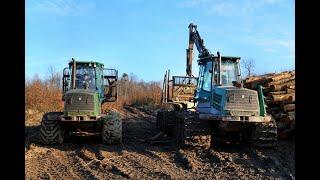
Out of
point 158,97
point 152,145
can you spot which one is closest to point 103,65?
point 152,145

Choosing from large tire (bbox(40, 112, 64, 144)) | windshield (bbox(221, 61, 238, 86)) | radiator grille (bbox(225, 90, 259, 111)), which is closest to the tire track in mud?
large tire (bbox(40, 112, 64, 144))

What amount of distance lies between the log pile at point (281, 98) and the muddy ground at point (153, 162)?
1.74 feet

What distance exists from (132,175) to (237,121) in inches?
153

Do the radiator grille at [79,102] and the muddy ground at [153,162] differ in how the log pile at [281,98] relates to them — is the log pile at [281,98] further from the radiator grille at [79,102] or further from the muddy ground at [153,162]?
the radiator grille at [79,102]

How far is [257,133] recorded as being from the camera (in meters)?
12.8

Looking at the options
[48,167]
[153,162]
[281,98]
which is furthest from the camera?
[281,98]

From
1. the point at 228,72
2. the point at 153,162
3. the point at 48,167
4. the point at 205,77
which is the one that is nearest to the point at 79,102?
the point at 48,167

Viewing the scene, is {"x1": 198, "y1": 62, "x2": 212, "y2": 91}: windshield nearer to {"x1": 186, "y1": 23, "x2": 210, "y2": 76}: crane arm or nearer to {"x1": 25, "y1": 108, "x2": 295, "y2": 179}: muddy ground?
{"x1": 25, "y1": 108, "x2": 295, "y2": 179}: muddy ground

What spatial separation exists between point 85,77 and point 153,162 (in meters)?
5.07

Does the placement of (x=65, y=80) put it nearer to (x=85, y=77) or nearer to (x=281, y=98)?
(x=85, y=77)

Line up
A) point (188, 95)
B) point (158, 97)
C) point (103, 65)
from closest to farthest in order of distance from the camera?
point (103, 65) → point (188, 95) → point (158, 97)

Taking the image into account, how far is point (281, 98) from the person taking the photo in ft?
48.5
